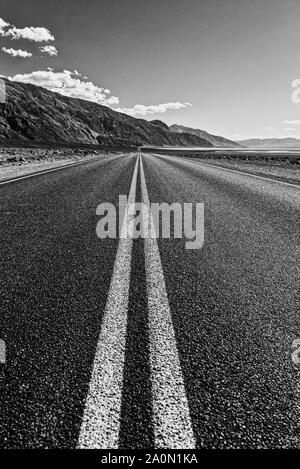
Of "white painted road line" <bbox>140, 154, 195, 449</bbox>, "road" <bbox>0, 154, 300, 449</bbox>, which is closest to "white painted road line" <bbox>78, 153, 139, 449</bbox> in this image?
"road" <bbox>0, 154, 300, 449</bbox>

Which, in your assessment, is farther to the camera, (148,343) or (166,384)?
(148,343)

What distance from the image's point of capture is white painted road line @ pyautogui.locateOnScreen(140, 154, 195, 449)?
3.86ft

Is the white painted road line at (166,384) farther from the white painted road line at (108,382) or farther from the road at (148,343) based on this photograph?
the white painted road line at (108,382)

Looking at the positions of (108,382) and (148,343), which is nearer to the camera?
(108,382)

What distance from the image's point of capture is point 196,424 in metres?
1.23

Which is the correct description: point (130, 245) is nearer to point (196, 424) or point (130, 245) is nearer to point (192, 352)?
point (192, 352)

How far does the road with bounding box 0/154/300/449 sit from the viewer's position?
1.22m

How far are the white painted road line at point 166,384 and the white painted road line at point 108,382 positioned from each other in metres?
0.16

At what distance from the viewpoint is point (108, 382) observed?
142 cm

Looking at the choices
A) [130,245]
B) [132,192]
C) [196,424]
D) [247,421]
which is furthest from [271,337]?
[132,192]

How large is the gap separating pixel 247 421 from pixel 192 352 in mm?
447

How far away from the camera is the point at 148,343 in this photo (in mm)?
1704

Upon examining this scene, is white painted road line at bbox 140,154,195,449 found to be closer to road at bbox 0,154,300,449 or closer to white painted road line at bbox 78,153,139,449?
road at bbox 0,154,300,449

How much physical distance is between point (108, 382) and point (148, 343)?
34 centimetres
